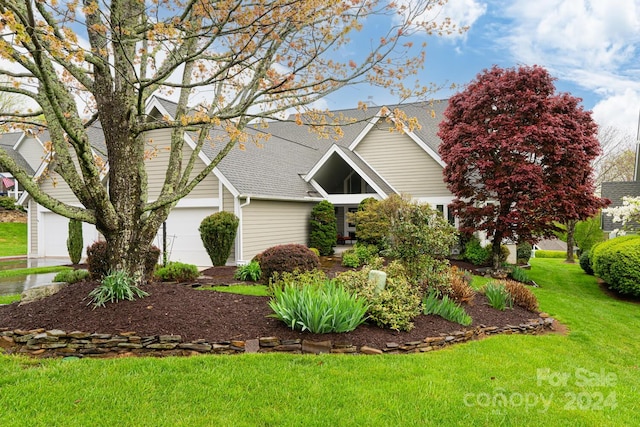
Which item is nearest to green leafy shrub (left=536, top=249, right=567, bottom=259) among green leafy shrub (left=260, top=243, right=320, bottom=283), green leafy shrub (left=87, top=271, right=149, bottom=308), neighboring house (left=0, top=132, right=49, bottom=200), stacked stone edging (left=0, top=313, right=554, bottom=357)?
green leafy shrub (left=260, top=243, right=320, bottom=283)

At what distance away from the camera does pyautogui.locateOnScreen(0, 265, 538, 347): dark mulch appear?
18.6 feet

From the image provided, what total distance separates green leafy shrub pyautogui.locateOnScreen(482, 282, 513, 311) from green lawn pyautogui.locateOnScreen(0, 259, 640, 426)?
2.48 meters

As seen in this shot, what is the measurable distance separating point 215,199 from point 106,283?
29.0 feet

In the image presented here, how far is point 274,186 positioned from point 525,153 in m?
9.38

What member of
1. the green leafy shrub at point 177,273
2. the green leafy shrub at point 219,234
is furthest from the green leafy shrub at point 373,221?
the green leafy shrub at point 177,273

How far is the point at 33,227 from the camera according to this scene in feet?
64.1

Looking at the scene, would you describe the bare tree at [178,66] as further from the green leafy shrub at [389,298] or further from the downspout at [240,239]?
the downspout at [240,239]

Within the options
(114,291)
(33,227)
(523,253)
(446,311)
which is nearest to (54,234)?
(33,227)

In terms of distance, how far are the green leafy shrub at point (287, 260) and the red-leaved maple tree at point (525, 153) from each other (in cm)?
760

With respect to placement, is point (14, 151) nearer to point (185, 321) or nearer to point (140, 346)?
point (185, 321)

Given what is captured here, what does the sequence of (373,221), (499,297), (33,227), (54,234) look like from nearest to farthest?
(499,297), (373,221), (54,234), (33,227)

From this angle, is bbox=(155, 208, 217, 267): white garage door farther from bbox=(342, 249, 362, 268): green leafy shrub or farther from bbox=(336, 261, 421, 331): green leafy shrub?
bbox=(336, 261, 421, 331): green leafy shrub

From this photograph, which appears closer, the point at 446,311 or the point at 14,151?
the point at 446,311

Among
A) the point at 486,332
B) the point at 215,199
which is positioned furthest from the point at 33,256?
the point at 486,332
